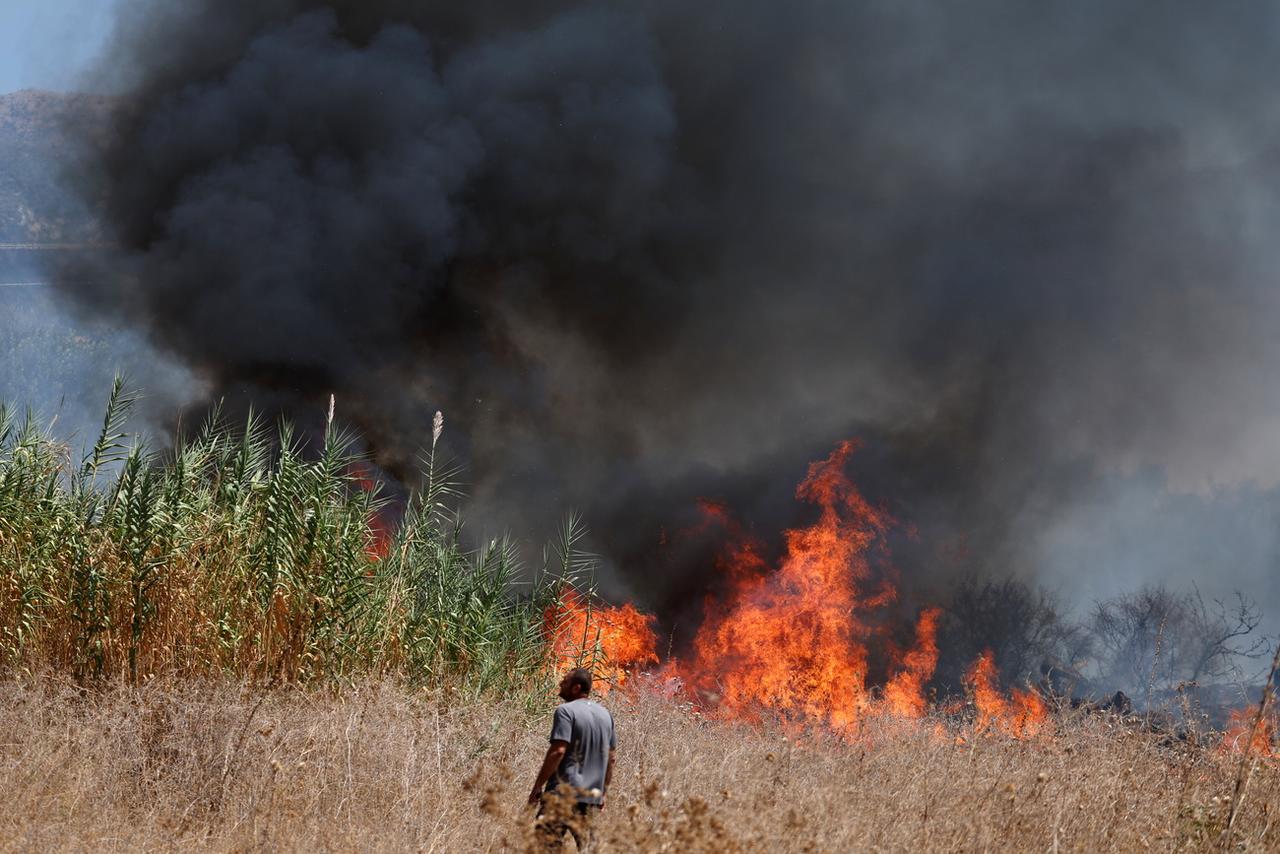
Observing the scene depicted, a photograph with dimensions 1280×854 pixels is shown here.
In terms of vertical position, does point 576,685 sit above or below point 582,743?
above

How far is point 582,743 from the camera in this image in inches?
204

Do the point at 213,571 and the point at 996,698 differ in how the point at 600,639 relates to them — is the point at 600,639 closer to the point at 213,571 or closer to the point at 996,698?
the point at 213,571

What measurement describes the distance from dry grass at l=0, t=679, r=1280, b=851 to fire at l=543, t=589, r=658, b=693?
2.28 meters

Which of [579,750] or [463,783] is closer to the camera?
[463,783]

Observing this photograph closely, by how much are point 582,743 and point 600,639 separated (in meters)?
9.66

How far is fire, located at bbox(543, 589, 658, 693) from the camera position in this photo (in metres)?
11.7

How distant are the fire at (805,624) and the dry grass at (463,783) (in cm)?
588

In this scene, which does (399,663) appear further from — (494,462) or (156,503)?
(494,462)

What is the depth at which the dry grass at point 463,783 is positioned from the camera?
→ 5984 mm

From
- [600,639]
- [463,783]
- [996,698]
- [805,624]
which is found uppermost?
[805,624]

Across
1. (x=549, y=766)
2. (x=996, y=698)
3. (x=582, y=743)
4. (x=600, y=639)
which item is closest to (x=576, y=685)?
(x=582, y=743)

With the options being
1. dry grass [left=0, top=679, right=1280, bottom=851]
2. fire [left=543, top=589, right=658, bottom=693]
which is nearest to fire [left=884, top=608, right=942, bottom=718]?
fire [left=543, top=589, right=658, bottom=693]

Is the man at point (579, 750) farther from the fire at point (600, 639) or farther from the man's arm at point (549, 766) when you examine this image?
the fire at point (600, 639)

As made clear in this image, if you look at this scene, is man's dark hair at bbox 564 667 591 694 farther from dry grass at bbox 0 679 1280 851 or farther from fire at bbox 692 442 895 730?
fire at bbox 692 442 895 730
